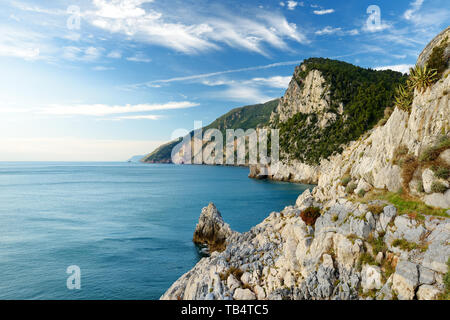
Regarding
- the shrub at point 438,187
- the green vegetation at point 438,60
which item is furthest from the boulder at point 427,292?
the green vegetation at point 438,60

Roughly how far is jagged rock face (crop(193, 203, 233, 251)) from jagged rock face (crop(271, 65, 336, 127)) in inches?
3737

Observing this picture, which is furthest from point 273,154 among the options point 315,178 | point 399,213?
point 399,213

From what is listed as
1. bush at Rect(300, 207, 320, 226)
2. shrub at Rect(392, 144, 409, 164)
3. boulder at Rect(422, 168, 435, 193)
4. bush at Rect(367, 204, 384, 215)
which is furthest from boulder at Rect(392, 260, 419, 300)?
shrub at Rect(392, 144, 409, 164)

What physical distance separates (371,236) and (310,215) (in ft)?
16.4

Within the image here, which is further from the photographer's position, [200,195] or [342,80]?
[342,80]

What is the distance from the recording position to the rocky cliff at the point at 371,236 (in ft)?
43.2

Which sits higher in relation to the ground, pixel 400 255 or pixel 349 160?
pixel 349 160

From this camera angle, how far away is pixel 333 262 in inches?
621

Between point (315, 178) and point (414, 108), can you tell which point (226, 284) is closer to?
point (414, 108)

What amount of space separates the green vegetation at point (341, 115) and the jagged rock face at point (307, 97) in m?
2.36

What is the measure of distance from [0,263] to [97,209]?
33602 millimetres

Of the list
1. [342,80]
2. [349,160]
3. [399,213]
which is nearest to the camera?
[399,213]

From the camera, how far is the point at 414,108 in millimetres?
18656
